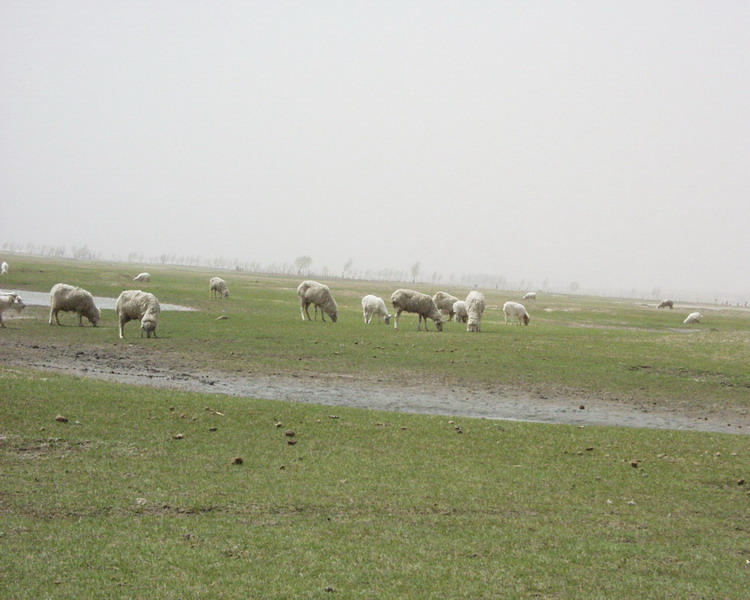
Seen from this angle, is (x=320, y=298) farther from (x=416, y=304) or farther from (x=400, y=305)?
(x=416, y=304)

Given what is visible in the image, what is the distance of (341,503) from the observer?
34.3 ft

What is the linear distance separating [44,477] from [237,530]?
12.8 feet

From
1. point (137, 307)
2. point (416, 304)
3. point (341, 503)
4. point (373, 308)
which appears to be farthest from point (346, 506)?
point (373, 308)

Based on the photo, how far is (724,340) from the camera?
37.8 m

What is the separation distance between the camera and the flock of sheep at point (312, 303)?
33125 millimetres

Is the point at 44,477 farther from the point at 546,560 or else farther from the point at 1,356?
the point at 1,356

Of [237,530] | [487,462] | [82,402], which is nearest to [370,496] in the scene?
[237,530]

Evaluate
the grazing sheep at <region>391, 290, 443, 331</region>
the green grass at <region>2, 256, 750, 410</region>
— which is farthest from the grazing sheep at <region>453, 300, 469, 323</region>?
the grazing sheep at <region>391, 290, 443, 331</region>

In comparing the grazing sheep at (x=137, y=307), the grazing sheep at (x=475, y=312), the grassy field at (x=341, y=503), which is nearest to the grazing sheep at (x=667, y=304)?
the grazing sheep at (x=475, y=312)

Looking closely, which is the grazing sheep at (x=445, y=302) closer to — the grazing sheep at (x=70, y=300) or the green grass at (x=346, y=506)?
the grazing sheep at (x=70, y=300)

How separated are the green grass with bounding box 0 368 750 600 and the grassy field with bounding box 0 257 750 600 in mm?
41

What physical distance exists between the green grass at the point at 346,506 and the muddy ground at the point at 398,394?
11.7ft

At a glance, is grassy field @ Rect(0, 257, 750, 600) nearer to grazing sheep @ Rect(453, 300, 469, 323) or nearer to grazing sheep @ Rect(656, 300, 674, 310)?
grazing sheep @ Rect(453, 300, 469, 323)

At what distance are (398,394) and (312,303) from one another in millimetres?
25134
